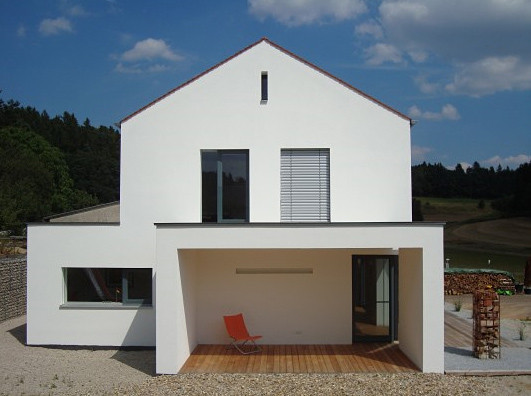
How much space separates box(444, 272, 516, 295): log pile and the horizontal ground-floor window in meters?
14.4

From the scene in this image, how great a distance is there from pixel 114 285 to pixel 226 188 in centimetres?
368

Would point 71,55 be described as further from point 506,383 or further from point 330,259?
point 506,383

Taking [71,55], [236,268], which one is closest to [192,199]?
[236,268]

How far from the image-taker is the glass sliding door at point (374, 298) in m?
11.9

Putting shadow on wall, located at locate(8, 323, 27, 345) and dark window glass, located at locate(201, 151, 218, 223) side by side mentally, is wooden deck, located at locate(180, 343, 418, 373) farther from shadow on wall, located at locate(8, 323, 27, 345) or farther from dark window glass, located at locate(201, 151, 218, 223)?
shadow on wall, located at locate(8, 323, 27, 345)

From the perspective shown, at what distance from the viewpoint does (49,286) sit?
12.0 meters

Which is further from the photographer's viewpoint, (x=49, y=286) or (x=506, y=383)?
(x=49, y=286)

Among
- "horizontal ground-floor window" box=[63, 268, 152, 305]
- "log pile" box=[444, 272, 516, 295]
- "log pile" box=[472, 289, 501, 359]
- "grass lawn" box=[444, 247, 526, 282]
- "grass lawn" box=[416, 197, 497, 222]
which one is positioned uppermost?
"grass lawn" box=[416, 197, 497, 222]

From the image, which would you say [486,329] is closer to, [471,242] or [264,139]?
[264,139]

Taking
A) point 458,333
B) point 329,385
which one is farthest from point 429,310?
point 458,333

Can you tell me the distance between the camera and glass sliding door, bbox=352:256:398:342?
39.1 ft

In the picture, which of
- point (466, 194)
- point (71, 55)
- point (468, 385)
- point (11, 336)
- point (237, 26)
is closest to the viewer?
point (468, 385)

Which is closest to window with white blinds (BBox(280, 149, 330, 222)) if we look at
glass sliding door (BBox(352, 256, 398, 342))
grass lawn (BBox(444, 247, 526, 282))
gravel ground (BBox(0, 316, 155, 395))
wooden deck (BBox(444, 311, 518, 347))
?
glass sliding door (BBox(352, 256, 398, 342))

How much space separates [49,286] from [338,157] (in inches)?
304
